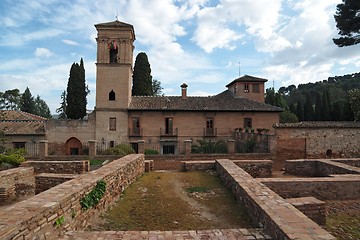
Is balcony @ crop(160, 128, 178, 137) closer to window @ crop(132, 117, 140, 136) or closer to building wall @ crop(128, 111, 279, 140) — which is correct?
building wall @ crop(128, 111, 279, 140)

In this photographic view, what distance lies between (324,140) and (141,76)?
778 inches

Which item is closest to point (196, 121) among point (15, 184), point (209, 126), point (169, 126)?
point (209, 126)

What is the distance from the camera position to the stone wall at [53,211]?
138 inches

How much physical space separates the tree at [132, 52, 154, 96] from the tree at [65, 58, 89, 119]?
565 centimetres

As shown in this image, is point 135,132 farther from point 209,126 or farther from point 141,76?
point 141,76

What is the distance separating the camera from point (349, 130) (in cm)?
1828

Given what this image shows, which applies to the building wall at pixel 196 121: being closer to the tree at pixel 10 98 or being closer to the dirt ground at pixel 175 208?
the dirt ground at pixel 175 208

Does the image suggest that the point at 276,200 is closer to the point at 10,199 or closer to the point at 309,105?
the point at 10,199

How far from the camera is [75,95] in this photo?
27.6 meters

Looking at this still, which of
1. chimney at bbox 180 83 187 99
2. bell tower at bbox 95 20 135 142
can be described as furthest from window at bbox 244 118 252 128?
bell tower at bbox 95 20 135 142

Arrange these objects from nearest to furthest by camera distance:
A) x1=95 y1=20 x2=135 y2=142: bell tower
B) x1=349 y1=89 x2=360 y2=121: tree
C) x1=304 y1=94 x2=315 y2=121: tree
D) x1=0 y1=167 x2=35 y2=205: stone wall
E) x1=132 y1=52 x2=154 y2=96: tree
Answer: x1=0 y1=167 x2=35 y2=205: stone wall
x1=349 y1=89 x2=360 y2=121: tree
x1=95 y1=20 x2=135 y2=142: bell tower
x1=132 y1=52 x2=154 y2=96: tree
x1=304 y1=94 x2=315 y2=121: tree

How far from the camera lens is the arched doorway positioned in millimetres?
23578

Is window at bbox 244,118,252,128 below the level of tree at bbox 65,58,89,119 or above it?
below

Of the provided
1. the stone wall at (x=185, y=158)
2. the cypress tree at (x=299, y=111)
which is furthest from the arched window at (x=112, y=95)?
the cypress tree at (x=299, y=111)
